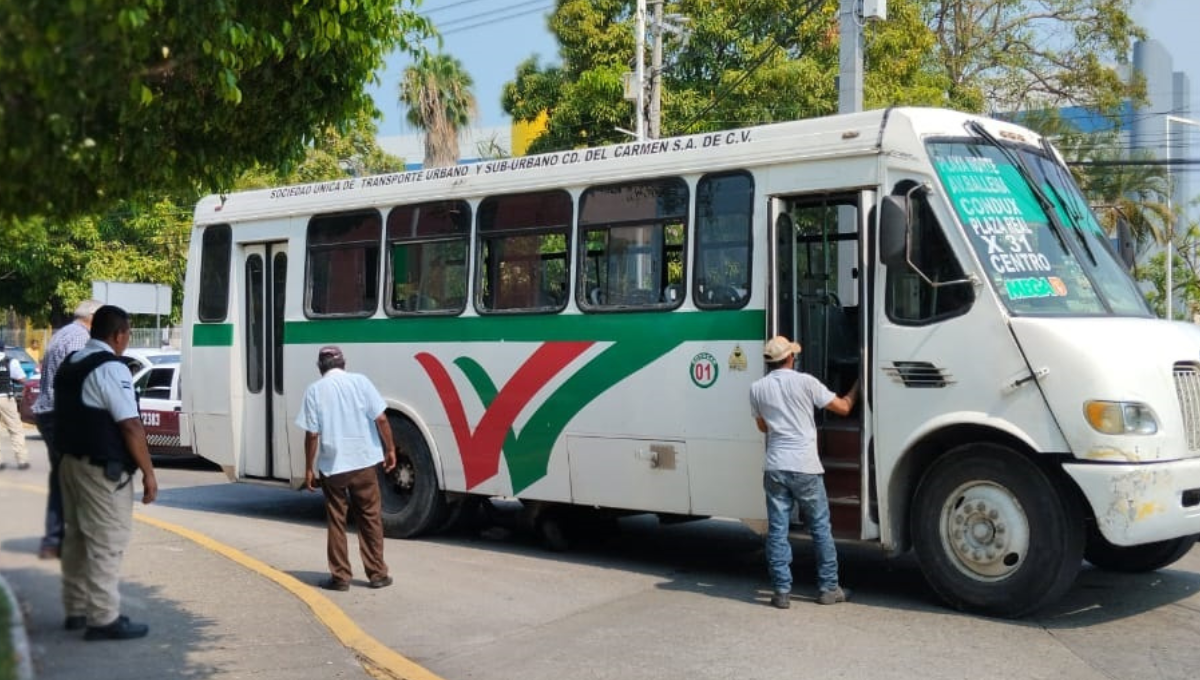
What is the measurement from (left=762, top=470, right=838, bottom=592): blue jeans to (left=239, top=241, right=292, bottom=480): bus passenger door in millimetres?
5485

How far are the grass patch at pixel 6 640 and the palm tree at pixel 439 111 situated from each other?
25.8 meters

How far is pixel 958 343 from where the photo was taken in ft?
26.6

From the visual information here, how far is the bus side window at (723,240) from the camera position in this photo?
30.2 feet

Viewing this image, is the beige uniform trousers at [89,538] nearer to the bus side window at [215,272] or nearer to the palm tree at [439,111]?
the bus side window at [215,272]

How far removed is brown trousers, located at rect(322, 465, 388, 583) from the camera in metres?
8.95

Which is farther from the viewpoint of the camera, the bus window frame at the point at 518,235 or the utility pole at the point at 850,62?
the utility pole at the point at 850,62

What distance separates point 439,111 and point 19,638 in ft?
87.7

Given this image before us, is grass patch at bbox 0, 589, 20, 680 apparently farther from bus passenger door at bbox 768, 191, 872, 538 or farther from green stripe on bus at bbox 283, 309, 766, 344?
bus passenger door at bbox 768, 191, 872, 538

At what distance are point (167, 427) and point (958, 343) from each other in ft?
42.5

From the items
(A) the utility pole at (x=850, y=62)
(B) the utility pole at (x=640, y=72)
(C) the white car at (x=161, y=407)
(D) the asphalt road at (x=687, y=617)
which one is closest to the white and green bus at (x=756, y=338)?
(D) the asphalt road at (x=687, y=617)

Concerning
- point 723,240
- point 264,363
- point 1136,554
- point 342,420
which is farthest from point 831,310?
point 264,363

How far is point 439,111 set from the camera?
3177 cm

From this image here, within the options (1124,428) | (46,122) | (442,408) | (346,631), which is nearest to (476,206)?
(442,408)

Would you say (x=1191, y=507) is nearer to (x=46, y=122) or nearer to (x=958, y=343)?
(x=958, y=343)
